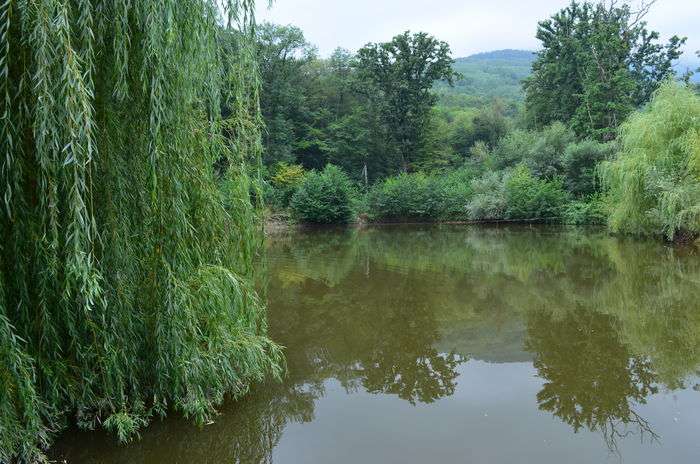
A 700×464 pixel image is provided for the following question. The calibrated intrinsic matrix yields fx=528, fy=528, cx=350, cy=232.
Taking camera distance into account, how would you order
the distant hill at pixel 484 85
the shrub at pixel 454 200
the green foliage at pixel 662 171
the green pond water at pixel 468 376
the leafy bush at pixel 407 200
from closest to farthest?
the green pond water at pixel 468 376, the green foliage at pixel 662 171, the shrub at pixel 454 200, the leafy bush at pixel 407 200, the distant hill at pixel 484 85

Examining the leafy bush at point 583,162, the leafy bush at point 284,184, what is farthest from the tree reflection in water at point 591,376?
the leafy bush at point 284,184

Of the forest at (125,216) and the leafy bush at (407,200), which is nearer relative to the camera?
the forest at (125,216)

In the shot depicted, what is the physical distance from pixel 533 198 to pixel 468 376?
22289mm

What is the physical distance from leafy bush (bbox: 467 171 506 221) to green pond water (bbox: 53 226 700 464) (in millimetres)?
14183

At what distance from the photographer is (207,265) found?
491cm

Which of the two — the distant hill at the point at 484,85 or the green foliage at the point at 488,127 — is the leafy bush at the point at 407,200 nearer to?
the green foliage at the point at 488,127

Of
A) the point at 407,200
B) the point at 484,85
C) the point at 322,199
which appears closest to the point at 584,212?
the point at 407,200

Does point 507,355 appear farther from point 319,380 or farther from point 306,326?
point 306,326

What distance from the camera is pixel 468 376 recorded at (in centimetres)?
679

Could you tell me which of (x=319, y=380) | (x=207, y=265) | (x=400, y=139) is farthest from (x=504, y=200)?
(x=207, y=265)

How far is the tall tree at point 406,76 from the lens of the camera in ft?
117

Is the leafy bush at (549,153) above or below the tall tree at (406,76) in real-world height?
below

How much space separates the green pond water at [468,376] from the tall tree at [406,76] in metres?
24.3

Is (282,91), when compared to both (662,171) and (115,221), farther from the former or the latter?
(115,221)
